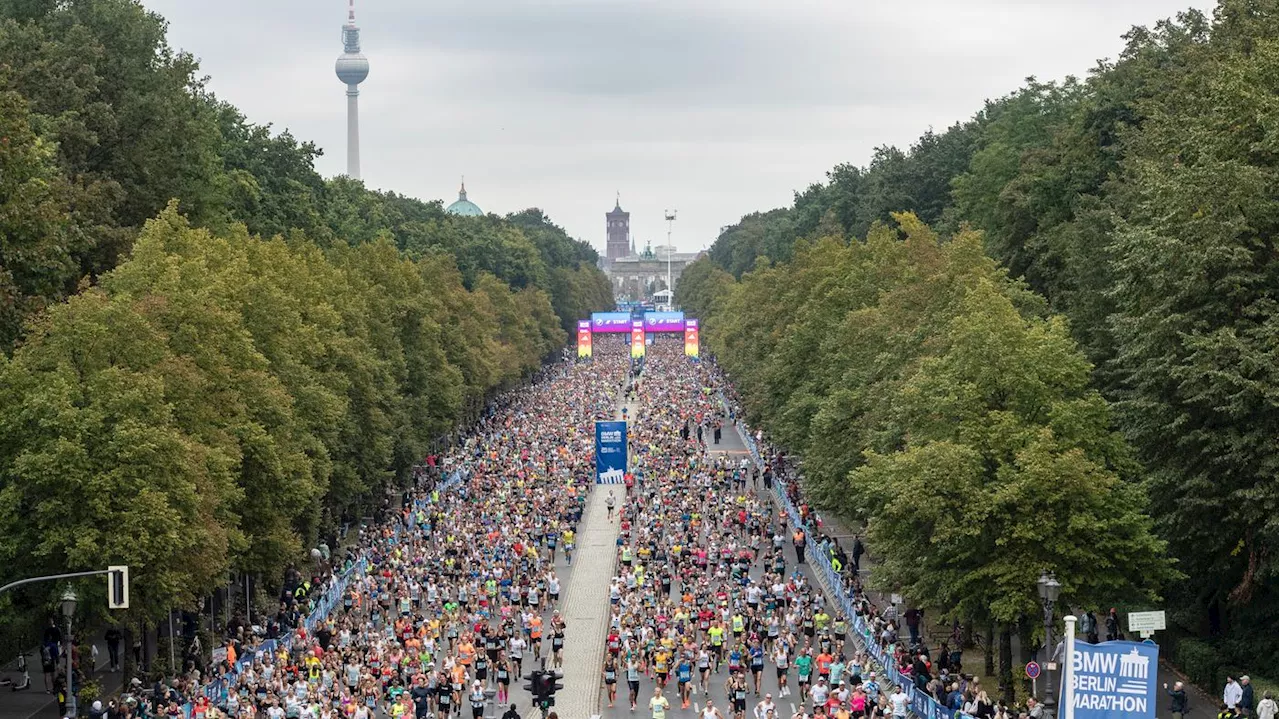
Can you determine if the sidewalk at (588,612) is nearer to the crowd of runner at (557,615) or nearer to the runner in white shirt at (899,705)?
the crowd of runner at (557,615)

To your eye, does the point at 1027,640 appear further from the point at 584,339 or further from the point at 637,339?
the point at 584,339

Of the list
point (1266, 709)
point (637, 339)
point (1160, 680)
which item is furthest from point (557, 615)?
point (637, 339)

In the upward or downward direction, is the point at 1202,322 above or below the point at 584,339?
above

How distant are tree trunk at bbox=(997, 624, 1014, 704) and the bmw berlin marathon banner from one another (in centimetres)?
2660

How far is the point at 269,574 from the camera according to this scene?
53.6 metres

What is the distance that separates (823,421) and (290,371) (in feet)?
58.2

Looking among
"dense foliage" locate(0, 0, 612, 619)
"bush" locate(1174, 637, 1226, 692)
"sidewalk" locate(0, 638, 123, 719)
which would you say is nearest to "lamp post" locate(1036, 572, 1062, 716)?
"bush" locate(1174, 637, 1226, 692)

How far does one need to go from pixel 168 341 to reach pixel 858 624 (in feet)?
65.5

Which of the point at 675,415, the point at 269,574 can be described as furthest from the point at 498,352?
the point at 269,574

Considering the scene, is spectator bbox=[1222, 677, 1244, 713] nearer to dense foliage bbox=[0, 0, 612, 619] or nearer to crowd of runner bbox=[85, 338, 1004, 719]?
crowd of runner bbox=[85, 338, 1004, 719]

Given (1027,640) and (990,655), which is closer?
(1027,640)

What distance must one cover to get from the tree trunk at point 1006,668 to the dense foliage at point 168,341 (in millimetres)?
18393

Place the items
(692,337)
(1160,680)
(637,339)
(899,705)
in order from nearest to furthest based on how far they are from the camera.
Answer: (899,705)
(1160,680)
(637,339)
(692,337)

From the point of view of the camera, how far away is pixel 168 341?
50.5 m
